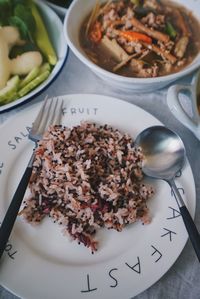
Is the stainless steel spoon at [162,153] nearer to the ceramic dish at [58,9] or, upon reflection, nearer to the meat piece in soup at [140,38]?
the meat piece in soup at [140,38]

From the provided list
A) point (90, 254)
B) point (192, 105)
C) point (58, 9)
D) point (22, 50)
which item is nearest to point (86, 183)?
point (90, 254)

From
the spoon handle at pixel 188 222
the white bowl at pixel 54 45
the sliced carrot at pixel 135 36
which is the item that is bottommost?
the spoon handle at pixel 188 222

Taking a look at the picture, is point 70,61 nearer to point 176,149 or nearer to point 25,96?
point 25,96

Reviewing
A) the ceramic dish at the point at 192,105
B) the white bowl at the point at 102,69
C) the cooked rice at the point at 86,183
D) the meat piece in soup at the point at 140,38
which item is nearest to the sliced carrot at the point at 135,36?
the meat piece in soup at the point at 140,38

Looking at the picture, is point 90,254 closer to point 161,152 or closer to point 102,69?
point 161,152

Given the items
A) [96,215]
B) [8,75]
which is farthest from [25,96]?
[96,215]

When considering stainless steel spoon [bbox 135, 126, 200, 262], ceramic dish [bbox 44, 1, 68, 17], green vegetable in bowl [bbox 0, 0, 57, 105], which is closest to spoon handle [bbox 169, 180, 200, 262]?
stainless steel spoon [bbox 135, 126, 200, 262]

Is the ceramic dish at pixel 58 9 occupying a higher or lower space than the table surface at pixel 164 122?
higher
